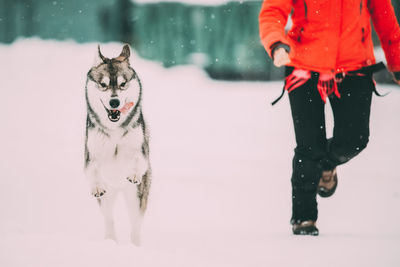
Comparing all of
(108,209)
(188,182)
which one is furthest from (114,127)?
(188,182)

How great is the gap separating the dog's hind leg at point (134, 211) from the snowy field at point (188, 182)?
0.42 ft

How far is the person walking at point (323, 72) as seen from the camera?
284cm

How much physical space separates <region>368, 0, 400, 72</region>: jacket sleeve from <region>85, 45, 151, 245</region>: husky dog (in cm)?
164

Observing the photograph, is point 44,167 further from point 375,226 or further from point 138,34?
point 138,34

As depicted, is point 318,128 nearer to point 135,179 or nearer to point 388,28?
point 388,28

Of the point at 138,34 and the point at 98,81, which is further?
the point at 138,34

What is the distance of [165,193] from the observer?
13.6 ft

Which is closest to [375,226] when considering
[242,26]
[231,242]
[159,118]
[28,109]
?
[231,242]

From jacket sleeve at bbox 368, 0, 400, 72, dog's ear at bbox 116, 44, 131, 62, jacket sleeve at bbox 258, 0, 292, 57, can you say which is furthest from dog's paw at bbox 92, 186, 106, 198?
jacket sleeve at bbox 368, 0, 400, 72

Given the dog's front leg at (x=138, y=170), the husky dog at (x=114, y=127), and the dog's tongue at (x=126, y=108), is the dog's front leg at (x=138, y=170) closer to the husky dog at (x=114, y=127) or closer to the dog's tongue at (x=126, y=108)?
the husky dog at (x=114, y=127)

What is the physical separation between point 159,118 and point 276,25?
4.62m

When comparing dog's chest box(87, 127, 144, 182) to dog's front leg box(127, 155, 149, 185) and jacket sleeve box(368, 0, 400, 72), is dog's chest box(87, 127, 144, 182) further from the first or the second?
jacket sleeve box(368, 0, 400, 72)

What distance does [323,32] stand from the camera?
9.28 feet

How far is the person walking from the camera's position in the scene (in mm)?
2838
